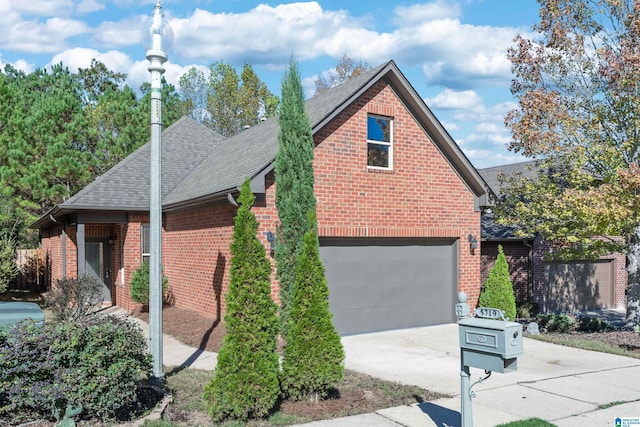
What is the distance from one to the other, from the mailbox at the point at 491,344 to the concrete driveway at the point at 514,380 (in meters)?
1.46

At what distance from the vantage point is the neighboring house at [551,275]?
60.2ft

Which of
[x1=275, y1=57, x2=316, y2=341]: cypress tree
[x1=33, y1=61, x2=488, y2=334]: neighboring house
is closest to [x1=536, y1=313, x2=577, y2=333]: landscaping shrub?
[x1=33, y1=61, x2=488, y2=334]: neighboring house

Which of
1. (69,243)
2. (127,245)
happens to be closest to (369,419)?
(127,245)

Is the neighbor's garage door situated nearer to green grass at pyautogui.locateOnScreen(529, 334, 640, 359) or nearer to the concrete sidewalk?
green grass at pyautogui.locateOnScreen(529, 334, 640, 359)

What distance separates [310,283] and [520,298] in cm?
1336

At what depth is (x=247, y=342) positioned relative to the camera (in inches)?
260

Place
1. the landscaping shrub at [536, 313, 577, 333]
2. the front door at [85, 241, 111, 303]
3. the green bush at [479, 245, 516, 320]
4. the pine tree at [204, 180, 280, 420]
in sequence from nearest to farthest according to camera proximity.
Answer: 1. the pine tree at [204, 180, 280, 420]
2. the green bush at [479, 245, 516, 320]
3. the landscaping shrub at [536, 313, 577, 333]
4. the front door at [85, 241, 111, 303]

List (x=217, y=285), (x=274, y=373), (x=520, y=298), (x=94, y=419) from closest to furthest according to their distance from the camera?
1. (x=94, y=419)
2. (x=274, y=373)
3. (x=217, y=285)
4. (x=520, y=298)

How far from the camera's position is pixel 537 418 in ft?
22.5

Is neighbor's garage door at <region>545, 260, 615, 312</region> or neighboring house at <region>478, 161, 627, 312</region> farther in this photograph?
neighbor's garage door at <region>545, 260, 615, 312</region>

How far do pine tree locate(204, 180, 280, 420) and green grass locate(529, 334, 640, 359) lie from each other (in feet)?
26.4

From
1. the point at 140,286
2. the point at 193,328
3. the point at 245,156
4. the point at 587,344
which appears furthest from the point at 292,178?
the point at 140,286

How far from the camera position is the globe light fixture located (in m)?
8.05

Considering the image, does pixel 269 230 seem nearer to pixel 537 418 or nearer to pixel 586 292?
pixel 537 418
